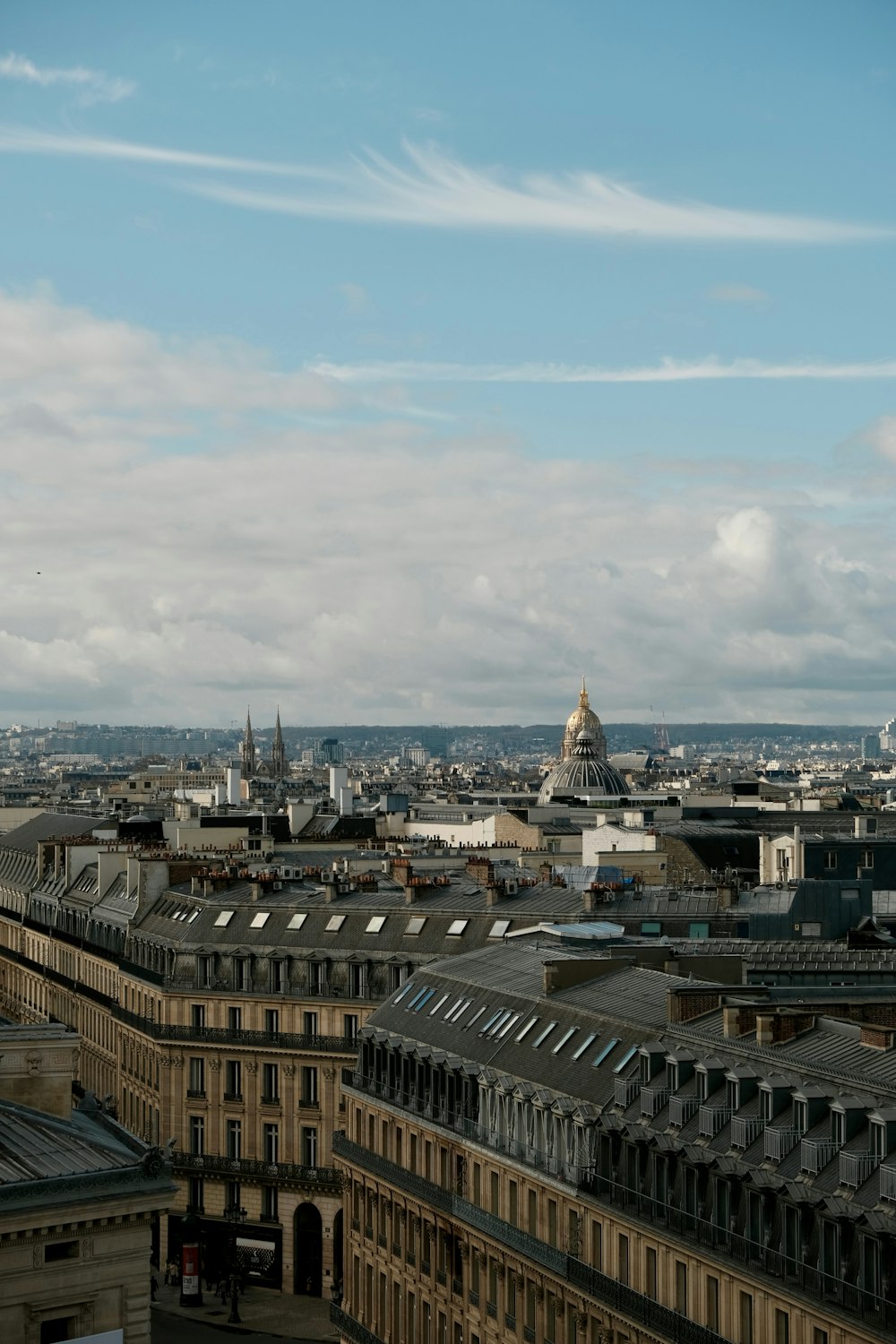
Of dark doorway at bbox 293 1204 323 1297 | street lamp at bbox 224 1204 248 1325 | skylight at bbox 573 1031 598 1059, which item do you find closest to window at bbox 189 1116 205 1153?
street lamp at bbox 224 1204 248 1325

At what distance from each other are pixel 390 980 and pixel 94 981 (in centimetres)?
2364

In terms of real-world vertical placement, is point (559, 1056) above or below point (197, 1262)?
above

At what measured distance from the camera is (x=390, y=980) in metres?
73.1

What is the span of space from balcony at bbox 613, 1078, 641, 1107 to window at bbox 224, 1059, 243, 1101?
1290 inches

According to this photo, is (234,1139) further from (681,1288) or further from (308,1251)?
(681,1288)

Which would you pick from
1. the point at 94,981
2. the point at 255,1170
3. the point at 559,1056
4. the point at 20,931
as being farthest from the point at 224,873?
the point at 559,1056

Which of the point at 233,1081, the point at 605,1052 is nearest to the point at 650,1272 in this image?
the point at 605,1052

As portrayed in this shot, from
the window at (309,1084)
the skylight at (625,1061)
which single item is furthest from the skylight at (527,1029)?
the window at (309,1084)

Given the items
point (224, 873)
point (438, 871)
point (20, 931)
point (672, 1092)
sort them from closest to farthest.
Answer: point (672, 1092)
point (224, 873)
point (438, 871)
point (20, 931)

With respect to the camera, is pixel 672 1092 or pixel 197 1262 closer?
pixel 672 1092

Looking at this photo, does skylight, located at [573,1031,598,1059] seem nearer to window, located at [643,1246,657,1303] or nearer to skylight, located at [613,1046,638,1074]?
skylight, located at [613,1046,638,1074]

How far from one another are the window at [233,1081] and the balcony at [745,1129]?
37.9 meters

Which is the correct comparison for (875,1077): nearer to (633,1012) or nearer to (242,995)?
(633,1012)

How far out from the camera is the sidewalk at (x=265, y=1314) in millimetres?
67688
